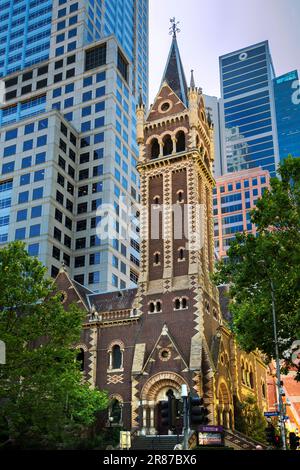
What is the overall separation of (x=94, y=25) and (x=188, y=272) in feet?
255

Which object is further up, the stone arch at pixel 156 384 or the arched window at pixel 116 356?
the arched window at pixel 116 356

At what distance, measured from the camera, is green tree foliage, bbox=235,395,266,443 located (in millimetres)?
52031

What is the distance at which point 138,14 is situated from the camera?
5468 inches

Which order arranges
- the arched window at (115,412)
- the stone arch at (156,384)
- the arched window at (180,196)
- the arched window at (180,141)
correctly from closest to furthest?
the stone arch at (156,384)
the arched window at (115,412)
the arched window at (180,196)
the arched window at (180,141)

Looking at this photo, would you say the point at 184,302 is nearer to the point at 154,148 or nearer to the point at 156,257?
the point at 156,257

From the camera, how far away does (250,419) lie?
54906 mm

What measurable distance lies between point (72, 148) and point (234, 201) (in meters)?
66.2

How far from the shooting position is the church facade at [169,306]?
4806 centimetres

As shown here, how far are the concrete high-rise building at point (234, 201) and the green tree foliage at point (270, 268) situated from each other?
373 ft

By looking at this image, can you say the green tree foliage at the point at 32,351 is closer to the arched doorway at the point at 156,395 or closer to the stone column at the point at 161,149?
the arched doorway at the point at 156,395

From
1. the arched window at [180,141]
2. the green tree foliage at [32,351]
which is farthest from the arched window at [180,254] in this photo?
the green tree foliage at [32,351]

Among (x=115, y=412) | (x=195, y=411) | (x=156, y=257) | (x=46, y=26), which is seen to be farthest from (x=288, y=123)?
(x=195, y=411)
